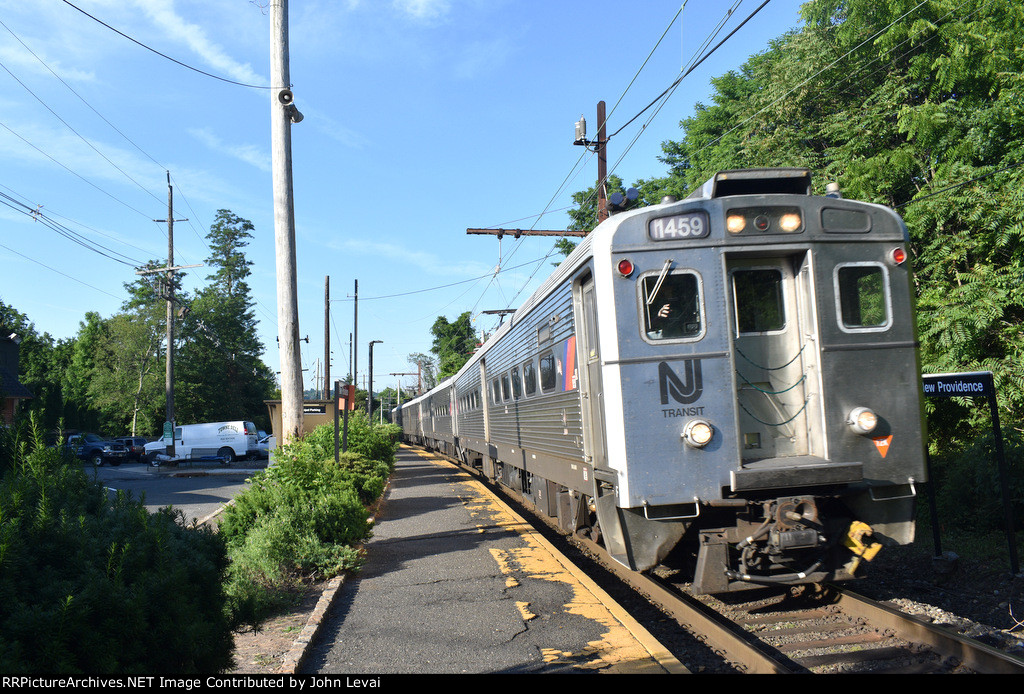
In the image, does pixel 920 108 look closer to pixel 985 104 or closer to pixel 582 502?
pixel 985 104

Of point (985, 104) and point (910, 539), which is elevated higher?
point (985, 104)

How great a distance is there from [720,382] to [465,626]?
281 cm

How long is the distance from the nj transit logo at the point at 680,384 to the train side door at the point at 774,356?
0.41 meters

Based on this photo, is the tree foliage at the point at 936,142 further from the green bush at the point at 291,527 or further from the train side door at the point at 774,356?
the green bush at the point at 291,527

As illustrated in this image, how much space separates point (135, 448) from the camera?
38.6 m

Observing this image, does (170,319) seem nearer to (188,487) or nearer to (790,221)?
(188,487)

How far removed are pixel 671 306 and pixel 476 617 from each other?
9.98ft

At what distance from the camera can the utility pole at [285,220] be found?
1048 centimetres

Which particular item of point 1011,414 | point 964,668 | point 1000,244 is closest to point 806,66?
point 1000,244

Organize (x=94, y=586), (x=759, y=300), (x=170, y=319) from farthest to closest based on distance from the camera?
(x=170, y=319)
(x=759, y=300)
(x=94, y=586)

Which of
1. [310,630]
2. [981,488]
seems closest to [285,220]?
[310,630]

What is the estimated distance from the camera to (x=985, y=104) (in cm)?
1223

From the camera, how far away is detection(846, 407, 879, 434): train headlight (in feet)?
18.0

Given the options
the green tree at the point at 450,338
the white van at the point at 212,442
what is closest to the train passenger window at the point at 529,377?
the white van at the point at 212,442
